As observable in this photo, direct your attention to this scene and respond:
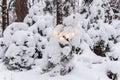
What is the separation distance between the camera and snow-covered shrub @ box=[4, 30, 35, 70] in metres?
7.78

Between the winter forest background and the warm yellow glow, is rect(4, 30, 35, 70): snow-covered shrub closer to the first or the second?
the winter forest background

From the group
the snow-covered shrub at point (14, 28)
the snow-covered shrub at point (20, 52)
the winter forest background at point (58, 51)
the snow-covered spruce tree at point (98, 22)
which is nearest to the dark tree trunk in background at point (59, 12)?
the snow-covered spruce tree at point (98, 22)

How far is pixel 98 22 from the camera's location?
34.8 feet

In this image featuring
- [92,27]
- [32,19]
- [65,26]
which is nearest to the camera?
[65,26]

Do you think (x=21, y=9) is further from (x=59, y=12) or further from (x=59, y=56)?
(x=59, y=12)

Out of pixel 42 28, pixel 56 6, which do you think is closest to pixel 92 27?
pixel 42 28

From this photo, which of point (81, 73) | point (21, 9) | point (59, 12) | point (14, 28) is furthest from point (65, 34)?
point (59, 12)

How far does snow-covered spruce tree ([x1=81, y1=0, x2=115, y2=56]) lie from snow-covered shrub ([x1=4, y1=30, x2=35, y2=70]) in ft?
9.07

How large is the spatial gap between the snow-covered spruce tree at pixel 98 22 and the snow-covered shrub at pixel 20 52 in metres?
2.77

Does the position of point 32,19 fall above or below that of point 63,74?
above

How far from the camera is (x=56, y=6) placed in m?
20.2

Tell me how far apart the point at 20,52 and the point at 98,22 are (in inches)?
153

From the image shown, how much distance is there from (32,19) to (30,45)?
2.19m

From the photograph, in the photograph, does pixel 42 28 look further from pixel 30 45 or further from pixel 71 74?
pixel 71 74
